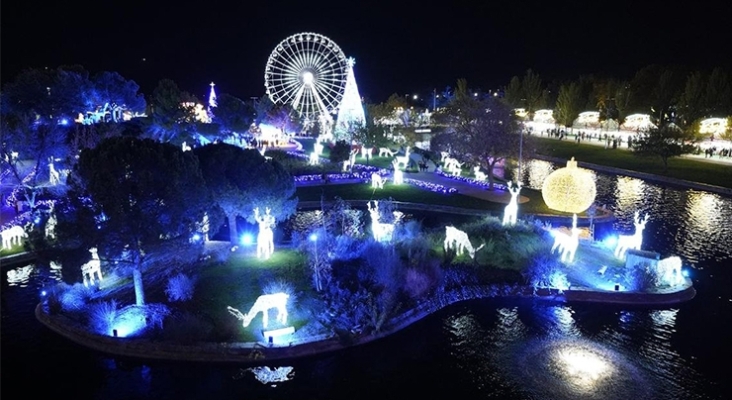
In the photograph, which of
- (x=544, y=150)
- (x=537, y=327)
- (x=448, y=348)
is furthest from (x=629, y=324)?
(x=544, y=150)

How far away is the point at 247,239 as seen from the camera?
29234 millimetres

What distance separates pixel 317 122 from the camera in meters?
81.7

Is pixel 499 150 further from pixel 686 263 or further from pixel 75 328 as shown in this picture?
pixel 75 328

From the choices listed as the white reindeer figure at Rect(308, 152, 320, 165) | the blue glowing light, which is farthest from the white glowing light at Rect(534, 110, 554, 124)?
the blue glowing light

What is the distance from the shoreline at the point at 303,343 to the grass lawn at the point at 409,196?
13.0 m

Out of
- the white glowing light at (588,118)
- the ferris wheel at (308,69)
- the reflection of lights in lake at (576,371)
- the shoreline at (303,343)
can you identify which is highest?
the ferris wheel at (308,69)

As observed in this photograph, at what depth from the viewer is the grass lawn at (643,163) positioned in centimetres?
5097

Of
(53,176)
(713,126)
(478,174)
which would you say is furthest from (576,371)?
(713,126)

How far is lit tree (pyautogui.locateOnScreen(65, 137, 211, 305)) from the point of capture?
835 inches

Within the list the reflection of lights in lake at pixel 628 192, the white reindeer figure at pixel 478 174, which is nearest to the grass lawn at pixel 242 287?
the white reindeer figure at pixel 478 174

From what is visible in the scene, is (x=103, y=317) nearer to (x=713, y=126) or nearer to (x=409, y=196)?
(x=409, y=196)

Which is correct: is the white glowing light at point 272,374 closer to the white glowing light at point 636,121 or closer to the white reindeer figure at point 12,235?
the white reindeer figure at point 12,235

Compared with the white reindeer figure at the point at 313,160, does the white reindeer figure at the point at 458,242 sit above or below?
below

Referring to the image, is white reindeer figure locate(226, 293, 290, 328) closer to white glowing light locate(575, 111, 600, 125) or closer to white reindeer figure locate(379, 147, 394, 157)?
white reindeer figure locate(379, 147, 394, 157)
